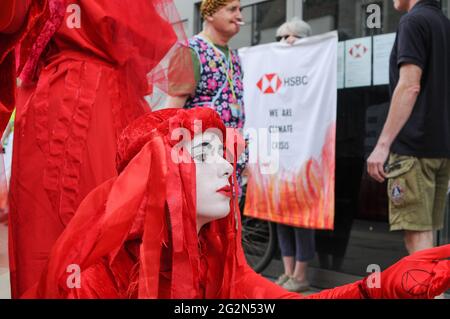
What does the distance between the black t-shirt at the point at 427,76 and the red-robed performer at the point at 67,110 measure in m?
1.08

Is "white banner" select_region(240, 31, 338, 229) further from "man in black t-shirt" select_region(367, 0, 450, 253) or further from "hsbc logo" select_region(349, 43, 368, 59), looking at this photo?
"man in black t-shirt" select_region(367, 0, 450, 253)

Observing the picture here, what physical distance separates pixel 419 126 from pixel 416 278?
144 cm

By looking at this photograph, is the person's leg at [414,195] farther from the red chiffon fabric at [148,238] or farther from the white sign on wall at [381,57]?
the red chiffon fabric at [148,238]

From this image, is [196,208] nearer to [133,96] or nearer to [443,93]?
[133,96]

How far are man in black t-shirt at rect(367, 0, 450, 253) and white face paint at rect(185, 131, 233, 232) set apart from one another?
50.5 inches

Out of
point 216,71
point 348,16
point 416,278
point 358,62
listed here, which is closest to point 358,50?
point 358,62

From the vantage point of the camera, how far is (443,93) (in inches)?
91.7

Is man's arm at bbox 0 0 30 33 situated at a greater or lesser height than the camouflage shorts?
greater

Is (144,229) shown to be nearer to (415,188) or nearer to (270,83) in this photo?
(415,188)

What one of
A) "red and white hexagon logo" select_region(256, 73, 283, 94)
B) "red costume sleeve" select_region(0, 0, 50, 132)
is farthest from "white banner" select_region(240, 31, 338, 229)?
"red costume sleeve" select_region(0, 0, 50, 132)

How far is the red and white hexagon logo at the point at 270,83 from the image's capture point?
10.6 feet

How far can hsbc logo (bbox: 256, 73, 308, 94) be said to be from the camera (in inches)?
124

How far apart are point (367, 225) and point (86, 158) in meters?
1.89
